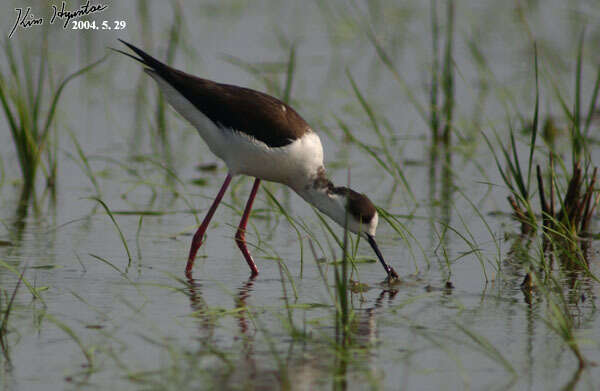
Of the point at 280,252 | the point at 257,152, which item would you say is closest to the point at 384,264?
the point at 280,252

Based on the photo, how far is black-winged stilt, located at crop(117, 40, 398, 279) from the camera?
267 inches

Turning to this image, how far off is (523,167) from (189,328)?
16.2 feet

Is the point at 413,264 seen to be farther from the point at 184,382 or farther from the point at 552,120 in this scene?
the point at 552,120

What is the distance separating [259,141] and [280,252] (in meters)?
0.78

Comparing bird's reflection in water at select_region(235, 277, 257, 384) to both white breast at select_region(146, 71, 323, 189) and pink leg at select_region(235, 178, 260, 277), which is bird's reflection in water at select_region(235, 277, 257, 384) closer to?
pink leg at select_region(235, 178, 260, 277)

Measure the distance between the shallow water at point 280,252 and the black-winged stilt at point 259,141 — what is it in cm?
34

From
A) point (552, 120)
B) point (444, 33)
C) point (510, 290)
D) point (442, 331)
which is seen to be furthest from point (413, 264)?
point (444, 33)

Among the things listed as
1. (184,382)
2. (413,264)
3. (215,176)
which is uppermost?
(215,176)

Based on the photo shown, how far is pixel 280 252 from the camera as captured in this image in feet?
23.1

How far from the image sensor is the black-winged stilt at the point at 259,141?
22.3ft

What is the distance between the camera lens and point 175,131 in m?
10.6

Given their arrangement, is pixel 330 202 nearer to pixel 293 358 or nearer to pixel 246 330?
pixel 246 330
